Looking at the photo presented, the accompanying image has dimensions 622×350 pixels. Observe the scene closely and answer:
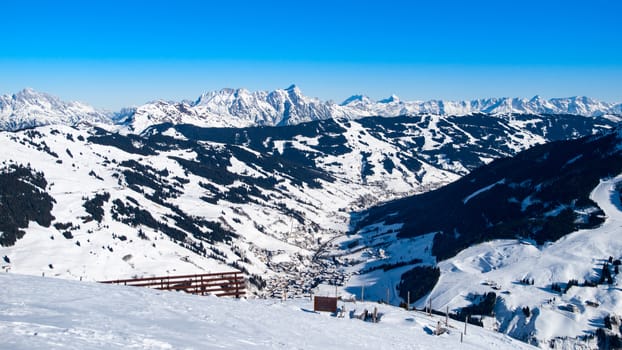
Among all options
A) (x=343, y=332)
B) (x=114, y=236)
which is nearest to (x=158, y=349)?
(x=343, y=332)

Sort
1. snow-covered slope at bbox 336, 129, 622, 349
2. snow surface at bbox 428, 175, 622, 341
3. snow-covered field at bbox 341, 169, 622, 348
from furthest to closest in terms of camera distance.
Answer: snow-covered slope at bbox 336, 129, 622, 349, snow surface at bbox 428, 175, 622, 341, snow-covered field at bbox 341, 169, 622, 348

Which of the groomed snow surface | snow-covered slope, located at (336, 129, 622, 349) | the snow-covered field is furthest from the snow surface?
the groomed snow surface

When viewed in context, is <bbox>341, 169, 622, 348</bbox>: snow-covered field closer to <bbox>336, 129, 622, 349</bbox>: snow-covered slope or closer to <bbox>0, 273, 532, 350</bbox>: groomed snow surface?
<bbox>336, 129, 622, 349</bbox>: snow-covered slope

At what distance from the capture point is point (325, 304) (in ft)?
176

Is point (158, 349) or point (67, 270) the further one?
point (67, 270)

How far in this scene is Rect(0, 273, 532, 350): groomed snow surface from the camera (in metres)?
27.8

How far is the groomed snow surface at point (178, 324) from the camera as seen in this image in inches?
1095

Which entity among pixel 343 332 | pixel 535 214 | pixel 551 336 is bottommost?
pixel 551 336

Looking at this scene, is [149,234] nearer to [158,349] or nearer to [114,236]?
[114,236]

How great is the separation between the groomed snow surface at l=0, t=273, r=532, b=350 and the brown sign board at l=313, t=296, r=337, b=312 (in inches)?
67.3

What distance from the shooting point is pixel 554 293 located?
386ft

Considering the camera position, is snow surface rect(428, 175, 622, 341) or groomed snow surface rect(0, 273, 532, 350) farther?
snow surface rect(428, 175, 622, 341)

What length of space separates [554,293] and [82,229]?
480ft

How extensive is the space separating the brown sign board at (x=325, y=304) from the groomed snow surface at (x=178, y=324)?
1.71 m
